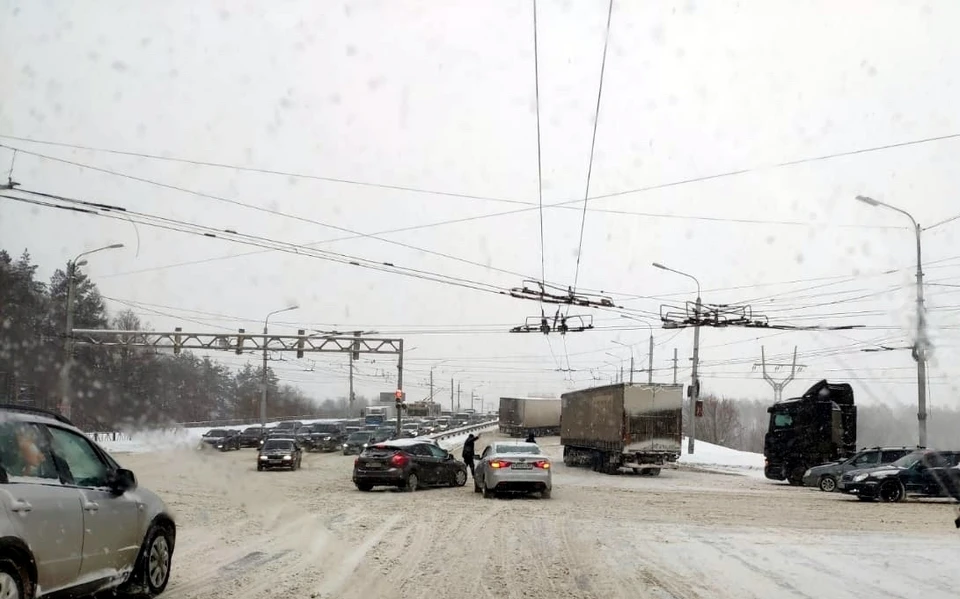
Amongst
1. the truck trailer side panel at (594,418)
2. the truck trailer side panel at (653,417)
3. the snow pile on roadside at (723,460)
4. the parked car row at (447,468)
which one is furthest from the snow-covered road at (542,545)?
the snow pile on roadside at (723,460)

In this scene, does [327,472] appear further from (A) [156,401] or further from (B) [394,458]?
(A) [156,401]

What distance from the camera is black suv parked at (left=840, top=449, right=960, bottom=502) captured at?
2208cm

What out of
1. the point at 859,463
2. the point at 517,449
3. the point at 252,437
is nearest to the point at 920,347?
the point at 859,463

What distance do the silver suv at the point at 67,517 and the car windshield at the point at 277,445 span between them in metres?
25.8

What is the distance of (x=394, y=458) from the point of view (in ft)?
74.9

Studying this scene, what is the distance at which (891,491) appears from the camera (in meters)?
22.1

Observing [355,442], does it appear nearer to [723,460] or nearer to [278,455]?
[278,455]

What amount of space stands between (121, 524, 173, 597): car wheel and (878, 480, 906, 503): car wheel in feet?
64.1

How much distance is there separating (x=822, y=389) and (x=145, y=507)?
29.8 metres

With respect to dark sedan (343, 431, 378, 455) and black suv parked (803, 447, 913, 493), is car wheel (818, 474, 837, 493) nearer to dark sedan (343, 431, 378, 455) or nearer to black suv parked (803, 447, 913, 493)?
black suv parked (803, 447, 913, 493)

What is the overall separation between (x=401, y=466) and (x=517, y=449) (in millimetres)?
3360

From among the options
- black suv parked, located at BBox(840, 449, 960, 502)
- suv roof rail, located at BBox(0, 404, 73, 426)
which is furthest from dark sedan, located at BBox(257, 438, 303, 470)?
suv roof rail, located at BBox(0, 404, 73, 426)

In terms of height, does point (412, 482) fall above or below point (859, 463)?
below

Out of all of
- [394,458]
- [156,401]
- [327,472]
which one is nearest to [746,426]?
[156,401]
